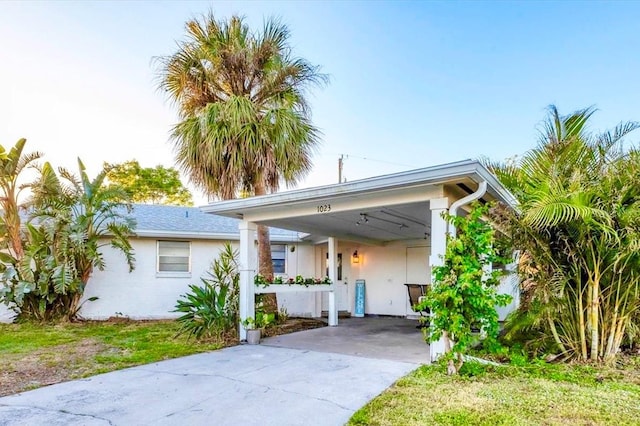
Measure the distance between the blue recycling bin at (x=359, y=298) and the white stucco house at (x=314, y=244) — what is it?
195mm

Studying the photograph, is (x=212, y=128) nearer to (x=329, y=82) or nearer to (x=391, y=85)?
(x=329, y=82)

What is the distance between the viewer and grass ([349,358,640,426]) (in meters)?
3.54

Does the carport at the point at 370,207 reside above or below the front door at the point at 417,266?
above

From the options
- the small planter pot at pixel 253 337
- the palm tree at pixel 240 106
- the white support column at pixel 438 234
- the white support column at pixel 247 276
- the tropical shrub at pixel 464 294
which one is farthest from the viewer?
the palm tree at pixel 240 106

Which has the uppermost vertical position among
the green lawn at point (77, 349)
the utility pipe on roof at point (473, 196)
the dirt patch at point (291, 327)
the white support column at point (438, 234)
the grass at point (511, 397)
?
the utility pipe on roof at point (473, 196)

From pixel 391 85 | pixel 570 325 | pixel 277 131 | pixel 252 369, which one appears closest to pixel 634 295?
pixel 570 325

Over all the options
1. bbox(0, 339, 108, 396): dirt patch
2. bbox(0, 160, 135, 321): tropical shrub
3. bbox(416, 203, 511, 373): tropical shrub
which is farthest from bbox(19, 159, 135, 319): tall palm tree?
bbox(416, 203, 511, 373): tropical shrub

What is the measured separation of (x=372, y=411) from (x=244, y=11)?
9810 mm

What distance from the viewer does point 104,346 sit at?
7.32m

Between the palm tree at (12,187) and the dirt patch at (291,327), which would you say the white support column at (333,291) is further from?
the palm tree at (12,187)

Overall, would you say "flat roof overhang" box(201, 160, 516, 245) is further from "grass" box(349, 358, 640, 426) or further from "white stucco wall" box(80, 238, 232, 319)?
"white stucco wall" box(80, 238, 232, 319)

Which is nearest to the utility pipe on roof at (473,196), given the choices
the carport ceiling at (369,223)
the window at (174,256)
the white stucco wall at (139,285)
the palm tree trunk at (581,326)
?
the carport ceiling at (369,223)

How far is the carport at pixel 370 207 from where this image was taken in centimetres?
535

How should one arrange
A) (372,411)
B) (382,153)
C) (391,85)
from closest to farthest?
(372,411)
(391,85)
(382,153)
